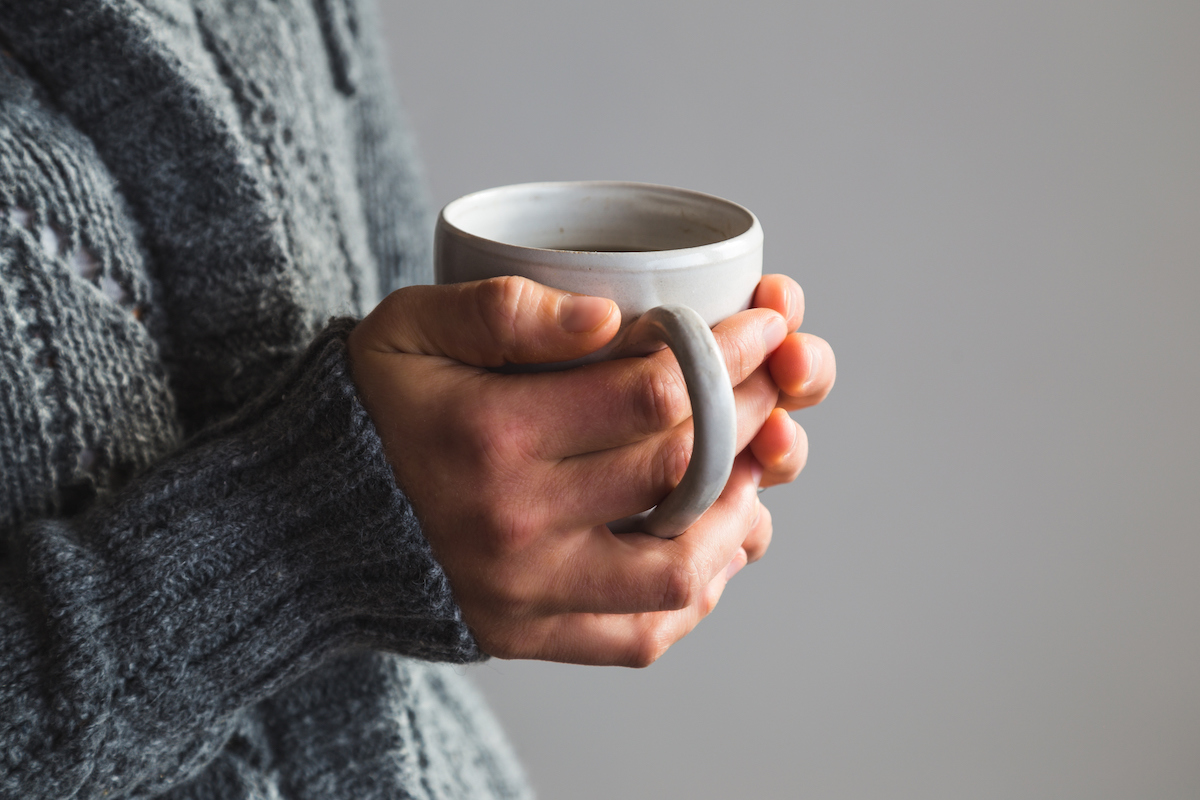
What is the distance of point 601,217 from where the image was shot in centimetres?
58

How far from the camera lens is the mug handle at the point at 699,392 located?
382 millimetres

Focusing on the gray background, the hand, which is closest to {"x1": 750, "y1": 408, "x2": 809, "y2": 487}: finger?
the hand

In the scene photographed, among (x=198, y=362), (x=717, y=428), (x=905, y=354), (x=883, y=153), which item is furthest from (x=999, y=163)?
(x=198, y=362)

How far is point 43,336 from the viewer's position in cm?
52

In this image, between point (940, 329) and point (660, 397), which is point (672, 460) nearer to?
point (660, 397)

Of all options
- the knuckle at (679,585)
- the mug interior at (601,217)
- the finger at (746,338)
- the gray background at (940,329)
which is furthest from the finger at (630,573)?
the gray background at (940,329)

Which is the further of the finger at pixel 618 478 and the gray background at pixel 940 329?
the gray background at pixel 940 329

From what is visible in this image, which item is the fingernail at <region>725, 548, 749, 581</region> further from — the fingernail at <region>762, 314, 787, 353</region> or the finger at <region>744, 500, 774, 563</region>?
the fingernail at <region>762, 314, 787, 353</region>

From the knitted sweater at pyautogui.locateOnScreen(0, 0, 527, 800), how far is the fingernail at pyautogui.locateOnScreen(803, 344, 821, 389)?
26cm

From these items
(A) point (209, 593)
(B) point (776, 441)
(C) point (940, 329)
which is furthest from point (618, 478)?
(C) point (940, 329)

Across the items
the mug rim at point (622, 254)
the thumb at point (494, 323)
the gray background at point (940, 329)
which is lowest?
the gray background at point (940, 329)

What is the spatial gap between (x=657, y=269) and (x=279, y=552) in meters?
0.28

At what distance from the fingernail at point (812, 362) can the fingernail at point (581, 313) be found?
17cm

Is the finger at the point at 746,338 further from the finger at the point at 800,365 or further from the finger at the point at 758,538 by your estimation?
the finger at the point at 758,538
